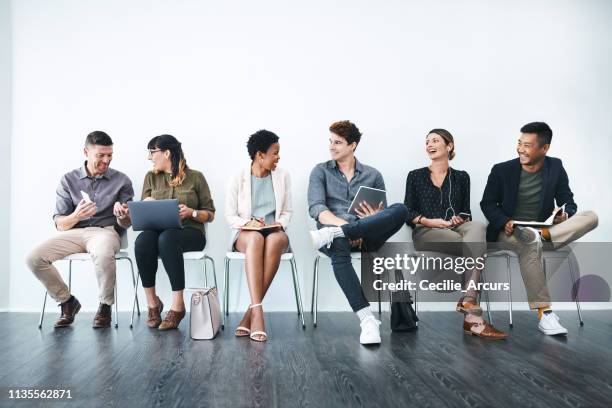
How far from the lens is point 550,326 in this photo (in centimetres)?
308

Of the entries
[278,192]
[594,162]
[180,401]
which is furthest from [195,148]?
[594,162]

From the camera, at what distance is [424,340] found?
290cm

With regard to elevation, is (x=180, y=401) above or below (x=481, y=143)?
below

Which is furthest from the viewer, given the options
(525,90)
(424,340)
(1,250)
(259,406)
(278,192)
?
(525,90)

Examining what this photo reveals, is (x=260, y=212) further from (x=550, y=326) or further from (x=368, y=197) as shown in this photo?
(x=550, y=326)

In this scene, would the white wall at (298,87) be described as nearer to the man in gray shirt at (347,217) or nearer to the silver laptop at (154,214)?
the man in gray shirt at (347,217)

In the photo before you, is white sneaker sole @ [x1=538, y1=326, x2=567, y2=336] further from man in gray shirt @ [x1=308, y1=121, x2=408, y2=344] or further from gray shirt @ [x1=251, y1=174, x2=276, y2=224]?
gray shirt @ [x1=251, y1=174, x2=276, y2=224]

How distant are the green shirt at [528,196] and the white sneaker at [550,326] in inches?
30.1

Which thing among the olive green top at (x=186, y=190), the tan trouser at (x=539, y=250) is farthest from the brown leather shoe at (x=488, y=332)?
the olive green top at (x=186, y=190)

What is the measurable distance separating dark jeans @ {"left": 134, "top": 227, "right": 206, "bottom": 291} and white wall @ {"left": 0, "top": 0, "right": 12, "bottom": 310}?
57.8 inches

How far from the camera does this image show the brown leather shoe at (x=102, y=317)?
3289mm

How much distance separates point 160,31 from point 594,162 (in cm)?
373

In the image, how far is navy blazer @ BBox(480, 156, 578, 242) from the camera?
358cm

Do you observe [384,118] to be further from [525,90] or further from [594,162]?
[594,162]
